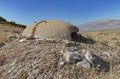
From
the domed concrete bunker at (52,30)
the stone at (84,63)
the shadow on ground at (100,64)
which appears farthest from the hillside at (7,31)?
the shadow on ground at (100,64)

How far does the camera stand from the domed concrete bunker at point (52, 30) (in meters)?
10.7

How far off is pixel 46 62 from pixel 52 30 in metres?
2.65

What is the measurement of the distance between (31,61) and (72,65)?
4.17ft

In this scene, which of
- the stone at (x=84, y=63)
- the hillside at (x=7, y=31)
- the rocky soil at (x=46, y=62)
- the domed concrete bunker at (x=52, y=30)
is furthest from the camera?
the hillside at (x=7, y=31)

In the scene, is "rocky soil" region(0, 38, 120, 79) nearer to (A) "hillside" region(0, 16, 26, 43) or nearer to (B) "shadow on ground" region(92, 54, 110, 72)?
(B) "shadow on ground" region(92, 54, 110, 72)

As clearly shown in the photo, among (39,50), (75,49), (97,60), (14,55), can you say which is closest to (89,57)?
(97,60)

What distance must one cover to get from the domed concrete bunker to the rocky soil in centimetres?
72

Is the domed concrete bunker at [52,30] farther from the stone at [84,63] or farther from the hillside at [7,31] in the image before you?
the stone at [84,63]

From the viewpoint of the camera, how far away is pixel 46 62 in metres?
8.46

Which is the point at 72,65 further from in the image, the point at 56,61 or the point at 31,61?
the point at 31,61

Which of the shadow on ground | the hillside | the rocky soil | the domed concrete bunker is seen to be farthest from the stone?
the hillside

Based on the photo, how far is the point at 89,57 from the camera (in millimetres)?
8672

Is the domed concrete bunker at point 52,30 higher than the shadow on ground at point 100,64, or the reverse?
the domed concrete bunker at point 52,30

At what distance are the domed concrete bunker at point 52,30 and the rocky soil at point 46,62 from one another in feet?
2.37
